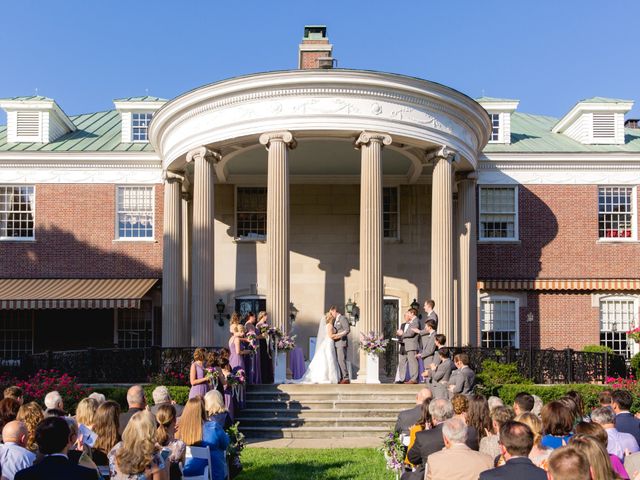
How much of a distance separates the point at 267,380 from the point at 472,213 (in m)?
10.2

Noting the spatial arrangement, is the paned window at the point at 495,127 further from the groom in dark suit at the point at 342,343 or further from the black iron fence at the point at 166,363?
the groom in dark suit at the point at 342,343

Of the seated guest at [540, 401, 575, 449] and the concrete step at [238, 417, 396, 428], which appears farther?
the concrete step at [238, 417, 396, 428]

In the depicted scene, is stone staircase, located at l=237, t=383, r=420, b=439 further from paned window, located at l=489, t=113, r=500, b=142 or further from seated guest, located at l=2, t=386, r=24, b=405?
paned window, located at l=489, t=113, r=500, b=142

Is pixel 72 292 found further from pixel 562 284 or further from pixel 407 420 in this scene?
pixel 407 420

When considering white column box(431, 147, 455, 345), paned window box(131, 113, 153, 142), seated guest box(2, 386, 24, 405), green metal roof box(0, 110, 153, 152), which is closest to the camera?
seated guest box(2, 386, 24, 405)

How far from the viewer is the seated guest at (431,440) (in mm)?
8758

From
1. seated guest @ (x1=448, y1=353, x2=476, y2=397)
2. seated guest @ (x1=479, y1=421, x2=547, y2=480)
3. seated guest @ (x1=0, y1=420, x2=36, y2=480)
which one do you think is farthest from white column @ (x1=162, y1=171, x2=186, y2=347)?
seated guest @ (x1=479, y1=421, x2=547, y2=480)

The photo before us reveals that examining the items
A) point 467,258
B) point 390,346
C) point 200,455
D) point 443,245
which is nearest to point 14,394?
point 200,455

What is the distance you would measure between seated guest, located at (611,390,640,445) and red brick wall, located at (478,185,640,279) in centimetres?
2101

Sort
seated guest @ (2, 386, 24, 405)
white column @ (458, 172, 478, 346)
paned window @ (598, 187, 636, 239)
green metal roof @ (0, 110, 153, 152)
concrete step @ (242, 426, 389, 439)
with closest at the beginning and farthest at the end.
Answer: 1. seated guest @ (2, 386, 24, 405)
2. concrete step @ (242, 426, 389, 439)
3. white column @ (458, 172, 478, 346)
4. paned window @ (598, 187, 636, 239)
5. green metal roof @ (0, 110, 153, 152)

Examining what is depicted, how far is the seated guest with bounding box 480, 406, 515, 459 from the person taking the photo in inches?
329

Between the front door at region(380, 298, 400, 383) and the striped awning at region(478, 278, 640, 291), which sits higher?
the striped awning at region(478, 278, 640, 291)

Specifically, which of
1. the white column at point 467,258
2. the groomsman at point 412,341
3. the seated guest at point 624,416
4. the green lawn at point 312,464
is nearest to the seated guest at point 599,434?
the seated guest at point 624,416

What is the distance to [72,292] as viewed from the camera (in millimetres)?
29016
